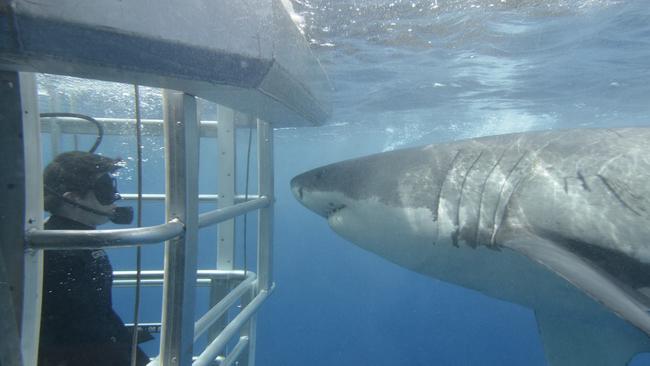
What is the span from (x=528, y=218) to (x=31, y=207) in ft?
7.48

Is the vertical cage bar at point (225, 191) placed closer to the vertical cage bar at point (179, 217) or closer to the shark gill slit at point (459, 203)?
the vertical cage bar at point (179, 217)

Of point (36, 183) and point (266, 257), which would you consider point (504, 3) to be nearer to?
point (266, 257)

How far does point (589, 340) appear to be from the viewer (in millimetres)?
2959

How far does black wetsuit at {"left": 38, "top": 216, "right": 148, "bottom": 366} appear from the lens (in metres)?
2.06

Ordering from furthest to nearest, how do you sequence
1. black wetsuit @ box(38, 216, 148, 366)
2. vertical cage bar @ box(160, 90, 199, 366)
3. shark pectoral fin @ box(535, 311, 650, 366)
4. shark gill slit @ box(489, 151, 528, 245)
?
shark pectoral fin @ box(535, 311, 650, 366)
shark gill slit @ box(489, 151, 528, 245)
black wetsuit @ box(38, 216, 148, 366)
vertical cage bar @ box(160, 90, 199, 366)

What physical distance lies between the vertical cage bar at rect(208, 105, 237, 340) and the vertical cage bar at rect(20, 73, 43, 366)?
205 centimetres

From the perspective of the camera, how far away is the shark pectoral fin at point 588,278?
4.93 feet

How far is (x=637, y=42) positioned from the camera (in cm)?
938

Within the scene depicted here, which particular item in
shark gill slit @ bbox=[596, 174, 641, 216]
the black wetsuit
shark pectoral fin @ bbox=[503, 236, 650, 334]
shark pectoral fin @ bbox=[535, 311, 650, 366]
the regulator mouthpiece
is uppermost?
shark gill slit @ bbox=[596, 174, 641, 216]

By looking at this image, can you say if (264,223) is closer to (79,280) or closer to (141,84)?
(79,280)

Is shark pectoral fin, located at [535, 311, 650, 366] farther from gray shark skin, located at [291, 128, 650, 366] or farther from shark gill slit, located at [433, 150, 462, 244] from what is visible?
shark gill slit, located at [433, 150, 462, 244]

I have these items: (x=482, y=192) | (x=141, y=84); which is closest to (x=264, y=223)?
(x=482, y=192)

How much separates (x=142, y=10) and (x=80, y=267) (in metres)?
1.50

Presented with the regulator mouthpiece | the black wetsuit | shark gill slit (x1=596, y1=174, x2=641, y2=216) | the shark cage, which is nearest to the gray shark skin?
shark gill slit (x1=596, y1=174, x2=641, y2=216)
